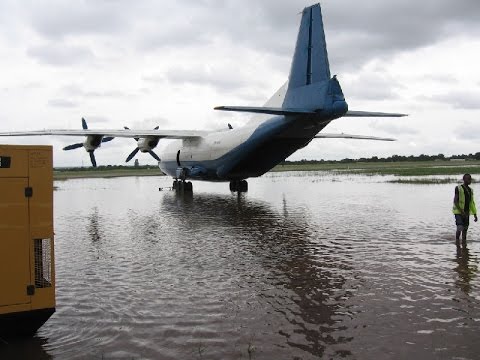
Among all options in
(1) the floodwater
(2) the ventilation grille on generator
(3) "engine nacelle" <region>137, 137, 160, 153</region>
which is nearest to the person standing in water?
(1) the floodwater

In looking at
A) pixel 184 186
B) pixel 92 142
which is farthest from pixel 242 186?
pixel 92 142

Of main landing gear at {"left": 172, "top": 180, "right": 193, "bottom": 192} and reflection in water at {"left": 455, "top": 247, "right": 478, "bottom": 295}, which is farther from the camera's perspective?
main landing gear at {"left": 172, "top": 180, "right": 193, "bottom": 192}

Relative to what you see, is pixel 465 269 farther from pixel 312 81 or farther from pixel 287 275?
pixel 312 81

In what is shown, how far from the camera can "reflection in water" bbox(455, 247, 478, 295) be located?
816 cm

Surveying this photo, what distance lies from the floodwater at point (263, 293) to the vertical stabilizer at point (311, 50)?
8.12 m

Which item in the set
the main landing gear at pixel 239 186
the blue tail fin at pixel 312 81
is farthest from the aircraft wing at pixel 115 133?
the blue tail fin at pixel 312 81

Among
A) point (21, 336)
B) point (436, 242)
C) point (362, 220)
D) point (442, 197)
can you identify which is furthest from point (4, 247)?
point (442, 197)

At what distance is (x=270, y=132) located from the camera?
77.6 feet

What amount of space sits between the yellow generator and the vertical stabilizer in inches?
654

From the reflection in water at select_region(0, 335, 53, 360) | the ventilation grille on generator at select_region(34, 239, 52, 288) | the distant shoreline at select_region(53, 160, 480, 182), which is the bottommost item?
the reflection in water at select_region(0, 335, 53, 360)

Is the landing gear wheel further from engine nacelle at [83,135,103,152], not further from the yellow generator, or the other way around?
the yellow generator

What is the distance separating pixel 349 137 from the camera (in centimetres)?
3738

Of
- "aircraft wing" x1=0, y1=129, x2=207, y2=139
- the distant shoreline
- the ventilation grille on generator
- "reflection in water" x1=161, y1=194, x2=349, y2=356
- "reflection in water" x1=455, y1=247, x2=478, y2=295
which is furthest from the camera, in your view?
the distant shoreline

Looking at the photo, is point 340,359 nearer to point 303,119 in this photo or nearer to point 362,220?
point 362,220
